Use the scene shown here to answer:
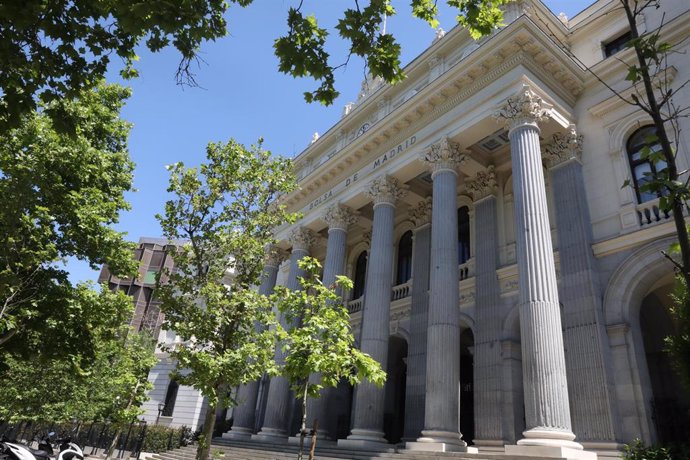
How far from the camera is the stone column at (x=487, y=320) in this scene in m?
14.5

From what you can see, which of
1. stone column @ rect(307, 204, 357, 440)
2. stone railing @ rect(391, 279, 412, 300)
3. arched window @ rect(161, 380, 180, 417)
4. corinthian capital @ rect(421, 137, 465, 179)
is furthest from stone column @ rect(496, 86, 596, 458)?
arched window @ rect(161, 380, 180, 417)

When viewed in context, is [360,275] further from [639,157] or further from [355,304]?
[639,157]

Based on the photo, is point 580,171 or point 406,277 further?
point 406,277

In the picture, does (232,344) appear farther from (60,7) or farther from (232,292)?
(60,7)

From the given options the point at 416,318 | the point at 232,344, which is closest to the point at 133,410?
the point at 232,344

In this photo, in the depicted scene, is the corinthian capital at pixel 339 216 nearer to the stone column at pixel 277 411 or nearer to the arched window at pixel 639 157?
the stone column at pixel 277 411

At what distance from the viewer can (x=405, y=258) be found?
22688mm

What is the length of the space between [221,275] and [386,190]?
28.6 feet

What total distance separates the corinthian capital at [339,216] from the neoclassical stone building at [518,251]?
0.22ft

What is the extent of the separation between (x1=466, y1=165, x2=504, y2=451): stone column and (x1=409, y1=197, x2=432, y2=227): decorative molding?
2408 millimetres

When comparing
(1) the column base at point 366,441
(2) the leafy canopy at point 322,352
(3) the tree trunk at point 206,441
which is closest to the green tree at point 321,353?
(2) the leafy canopy at point 322,352

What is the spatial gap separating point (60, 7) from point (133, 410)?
16674 mm

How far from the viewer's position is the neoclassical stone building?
40.1 feet

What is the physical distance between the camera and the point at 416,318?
19.1 m
